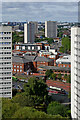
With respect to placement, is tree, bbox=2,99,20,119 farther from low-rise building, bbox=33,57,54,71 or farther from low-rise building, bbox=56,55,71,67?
low-rise building, bbox=33,57,54,71

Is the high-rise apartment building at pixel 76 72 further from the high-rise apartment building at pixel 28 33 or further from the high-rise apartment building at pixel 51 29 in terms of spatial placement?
the high-rise apartment building at pixel 51 29

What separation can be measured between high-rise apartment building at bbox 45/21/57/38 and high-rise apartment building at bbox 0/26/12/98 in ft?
41.1

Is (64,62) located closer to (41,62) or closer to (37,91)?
(41,62)

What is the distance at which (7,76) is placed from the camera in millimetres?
4324

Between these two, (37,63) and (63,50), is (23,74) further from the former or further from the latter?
(63,50)

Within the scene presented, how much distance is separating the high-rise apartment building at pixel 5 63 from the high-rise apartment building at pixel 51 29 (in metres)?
12.5

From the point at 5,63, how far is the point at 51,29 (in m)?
13.0

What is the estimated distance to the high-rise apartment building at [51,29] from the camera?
55.8 feet

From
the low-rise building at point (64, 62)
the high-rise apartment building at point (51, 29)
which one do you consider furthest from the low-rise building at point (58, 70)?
the high-rise apartment building at point (51, 29)

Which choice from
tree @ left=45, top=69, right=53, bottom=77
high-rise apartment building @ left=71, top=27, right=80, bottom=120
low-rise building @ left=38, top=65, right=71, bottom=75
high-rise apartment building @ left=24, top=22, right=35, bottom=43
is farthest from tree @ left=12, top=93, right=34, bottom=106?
high-rise apartment building @ left=24, top=22, right=35, bottom=43

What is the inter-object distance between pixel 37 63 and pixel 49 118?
5.38 metres

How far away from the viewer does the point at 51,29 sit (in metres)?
17.2

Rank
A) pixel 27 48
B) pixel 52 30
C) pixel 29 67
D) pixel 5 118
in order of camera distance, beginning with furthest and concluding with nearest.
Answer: pixel 52 30, pixel 27 48, pixel 29 67, pixel 5 118

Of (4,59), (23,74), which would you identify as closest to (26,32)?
(23,74)
